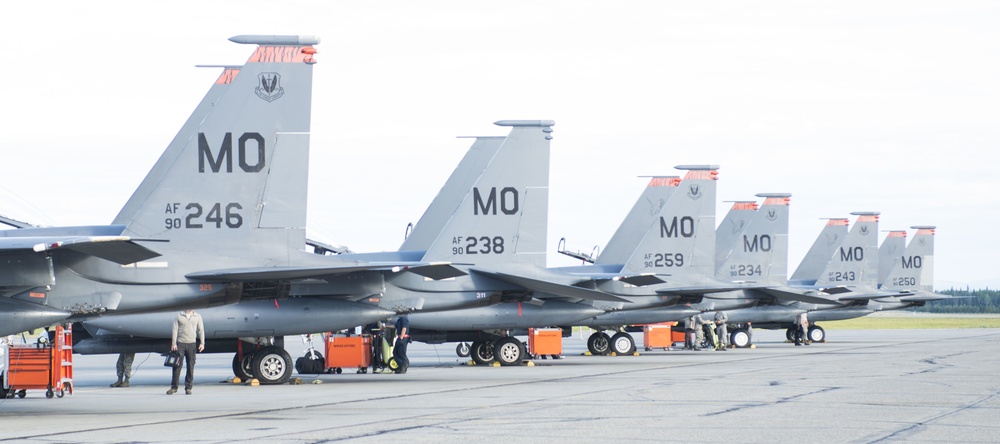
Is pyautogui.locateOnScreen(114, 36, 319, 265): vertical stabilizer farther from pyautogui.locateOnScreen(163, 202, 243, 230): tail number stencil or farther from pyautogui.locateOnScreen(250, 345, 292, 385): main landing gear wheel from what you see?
pyautogui.locateOnScreen(250, 345, 292, 385): main landing gear wheel

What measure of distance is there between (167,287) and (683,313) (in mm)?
20740

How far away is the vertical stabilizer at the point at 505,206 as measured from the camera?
26.7m

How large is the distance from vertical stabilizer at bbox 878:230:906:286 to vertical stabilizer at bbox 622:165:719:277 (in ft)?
95.8

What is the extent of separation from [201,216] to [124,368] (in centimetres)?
464

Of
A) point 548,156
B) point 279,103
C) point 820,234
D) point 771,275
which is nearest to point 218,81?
point 279,103

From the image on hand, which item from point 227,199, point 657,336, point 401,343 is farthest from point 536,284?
point 657,336

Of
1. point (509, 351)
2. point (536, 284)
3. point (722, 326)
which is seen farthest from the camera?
point (722, 326)

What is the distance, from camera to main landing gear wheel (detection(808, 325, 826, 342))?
46.9m

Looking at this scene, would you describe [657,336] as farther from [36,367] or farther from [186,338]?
[36,367]

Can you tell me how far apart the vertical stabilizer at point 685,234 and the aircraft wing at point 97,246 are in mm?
21552

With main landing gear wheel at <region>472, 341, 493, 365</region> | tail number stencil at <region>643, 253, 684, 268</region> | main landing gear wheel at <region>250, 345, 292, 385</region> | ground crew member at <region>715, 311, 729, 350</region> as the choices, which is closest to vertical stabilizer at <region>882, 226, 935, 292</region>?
ground crew member at <region>715, 311, 729, 350</region>

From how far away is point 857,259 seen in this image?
2122 inches

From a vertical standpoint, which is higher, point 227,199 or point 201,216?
point 227,199

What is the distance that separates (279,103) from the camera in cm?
1867
